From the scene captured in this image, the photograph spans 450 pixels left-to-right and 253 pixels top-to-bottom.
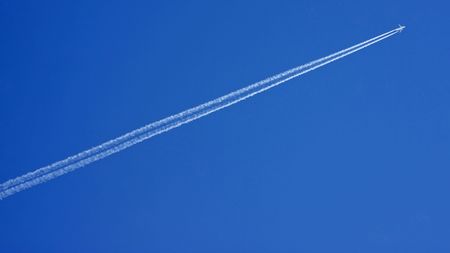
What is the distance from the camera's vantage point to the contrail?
932cm

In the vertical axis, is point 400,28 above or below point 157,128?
above

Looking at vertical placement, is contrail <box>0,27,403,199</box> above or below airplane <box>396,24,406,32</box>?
below

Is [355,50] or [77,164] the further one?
[355,50]

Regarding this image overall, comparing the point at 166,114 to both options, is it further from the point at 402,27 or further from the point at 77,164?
the point at 402,27

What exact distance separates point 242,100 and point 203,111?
0.62 meters

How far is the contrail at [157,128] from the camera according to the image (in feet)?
30.6

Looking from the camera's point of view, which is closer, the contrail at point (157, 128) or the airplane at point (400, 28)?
the contrail at point (157, 128)

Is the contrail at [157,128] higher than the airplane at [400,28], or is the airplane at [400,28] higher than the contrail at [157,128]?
the airplane at [400,28]

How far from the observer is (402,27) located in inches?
400

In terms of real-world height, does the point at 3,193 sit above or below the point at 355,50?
below

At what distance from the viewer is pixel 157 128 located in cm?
964

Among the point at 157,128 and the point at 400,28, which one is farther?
the point at 400,28

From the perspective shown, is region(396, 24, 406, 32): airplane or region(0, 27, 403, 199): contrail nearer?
region(0, 27, 403, 199): contrail

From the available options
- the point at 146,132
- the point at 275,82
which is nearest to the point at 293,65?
the point at 275,82
